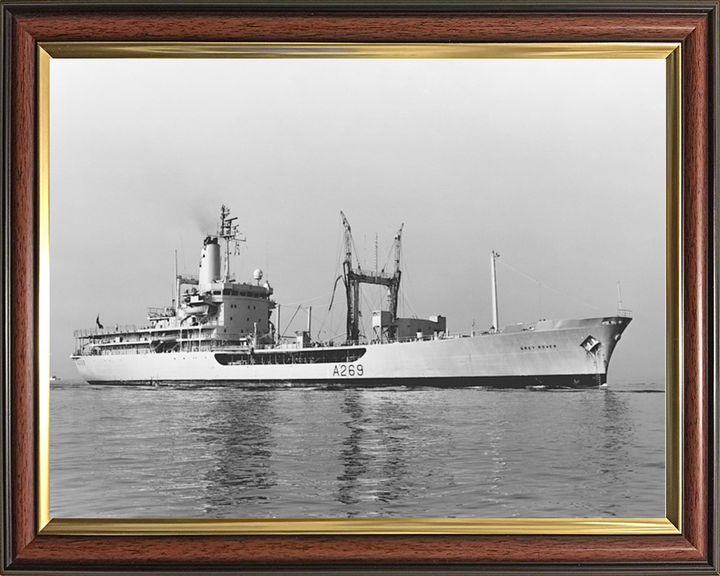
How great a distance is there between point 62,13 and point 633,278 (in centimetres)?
175

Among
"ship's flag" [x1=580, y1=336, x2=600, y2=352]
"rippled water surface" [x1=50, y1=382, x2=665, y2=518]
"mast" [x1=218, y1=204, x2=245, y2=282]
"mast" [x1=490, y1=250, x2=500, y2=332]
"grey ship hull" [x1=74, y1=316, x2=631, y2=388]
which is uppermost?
"mast" [x1=218, y1=204, x2=245, y2=282]

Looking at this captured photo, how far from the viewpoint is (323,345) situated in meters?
2.27

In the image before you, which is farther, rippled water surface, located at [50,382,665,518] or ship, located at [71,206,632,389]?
ship, located at [71,206,632,389]

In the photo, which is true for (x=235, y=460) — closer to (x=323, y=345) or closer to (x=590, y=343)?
(x=323, y=345)

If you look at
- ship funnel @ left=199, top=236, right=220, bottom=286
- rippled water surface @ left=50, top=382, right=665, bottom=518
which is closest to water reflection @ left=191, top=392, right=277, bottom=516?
rippled water surface @ left=50, top=382, right=665, bottom=518

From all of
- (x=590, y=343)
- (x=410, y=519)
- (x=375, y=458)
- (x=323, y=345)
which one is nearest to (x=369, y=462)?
(x=375, y=458)

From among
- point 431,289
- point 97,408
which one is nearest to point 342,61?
point 431,289

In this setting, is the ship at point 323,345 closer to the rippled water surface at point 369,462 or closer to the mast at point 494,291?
the mast at point 494,291

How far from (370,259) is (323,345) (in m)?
0.51

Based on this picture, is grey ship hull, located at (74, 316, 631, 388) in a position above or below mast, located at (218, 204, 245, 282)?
below

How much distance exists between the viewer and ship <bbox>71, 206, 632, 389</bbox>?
194 centimetres

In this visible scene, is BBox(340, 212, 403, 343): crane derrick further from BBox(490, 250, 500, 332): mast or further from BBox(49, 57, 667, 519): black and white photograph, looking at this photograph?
BBox(490, 250, 500, 332): mast

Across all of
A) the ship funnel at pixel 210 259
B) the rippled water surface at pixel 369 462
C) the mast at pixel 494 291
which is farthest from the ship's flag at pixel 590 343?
the ship funnel at pixel 210 259

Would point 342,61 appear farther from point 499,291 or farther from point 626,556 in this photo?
point 626,556
